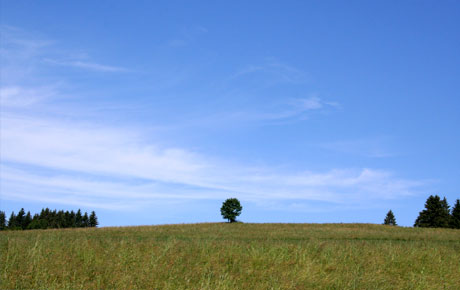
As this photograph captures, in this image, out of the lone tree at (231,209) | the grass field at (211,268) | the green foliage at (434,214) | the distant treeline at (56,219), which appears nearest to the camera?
the grass field at (211,268)

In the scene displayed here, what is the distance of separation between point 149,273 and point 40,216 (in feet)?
334

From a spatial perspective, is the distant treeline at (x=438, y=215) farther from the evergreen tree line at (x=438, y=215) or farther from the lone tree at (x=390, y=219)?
the lone tree at (x=390, y=219)

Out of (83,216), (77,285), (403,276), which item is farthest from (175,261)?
(83,216)

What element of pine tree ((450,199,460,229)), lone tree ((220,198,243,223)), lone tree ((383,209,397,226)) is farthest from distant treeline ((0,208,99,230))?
pine tree ((450,199,460,229))

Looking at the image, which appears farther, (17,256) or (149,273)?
(17,256)

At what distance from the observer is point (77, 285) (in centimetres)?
829

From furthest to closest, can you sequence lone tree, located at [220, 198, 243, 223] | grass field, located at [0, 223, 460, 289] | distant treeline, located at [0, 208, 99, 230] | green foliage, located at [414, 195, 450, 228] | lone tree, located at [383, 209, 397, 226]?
distant treeline, located at [0, 208, 99, 230]
lone tree, located at [383, 209, 397, 226]
green foliage, located at [414, 195, 450, 228]
lone tree, located at [220, 198, 243, 223]
grass field, located at [0, 223, 460, 289]

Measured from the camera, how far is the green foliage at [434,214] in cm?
6569

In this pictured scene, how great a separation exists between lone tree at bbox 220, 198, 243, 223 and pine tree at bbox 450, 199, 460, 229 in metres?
39.5

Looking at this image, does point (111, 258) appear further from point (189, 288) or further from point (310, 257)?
point (310, 257)

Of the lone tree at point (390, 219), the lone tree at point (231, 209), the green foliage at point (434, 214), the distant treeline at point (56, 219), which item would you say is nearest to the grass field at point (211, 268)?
the lone tree at point (231, 209)

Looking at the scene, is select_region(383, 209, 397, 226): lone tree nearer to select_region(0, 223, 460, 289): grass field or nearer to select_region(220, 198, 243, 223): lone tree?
select_region(220, 198, 243, 223): lone tree

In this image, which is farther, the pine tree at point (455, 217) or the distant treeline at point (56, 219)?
the distant treeline at point (56, 219)

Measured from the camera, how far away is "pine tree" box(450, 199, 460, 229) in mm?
65938
